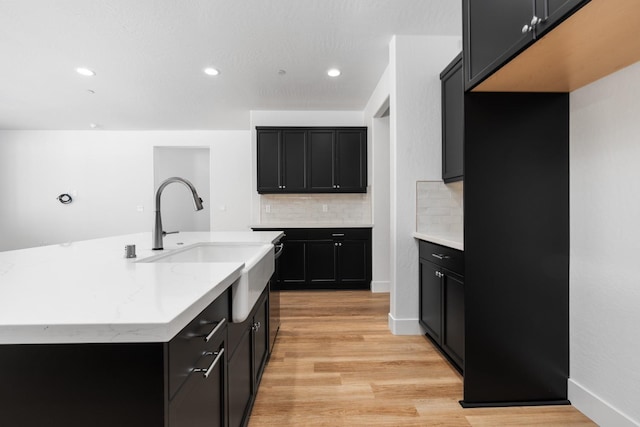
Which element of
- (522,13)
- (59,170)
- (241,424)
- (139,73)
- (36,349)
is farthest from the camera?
(59,170)

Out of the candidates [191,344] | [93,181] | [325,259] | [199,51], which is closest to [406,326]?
[325,259]

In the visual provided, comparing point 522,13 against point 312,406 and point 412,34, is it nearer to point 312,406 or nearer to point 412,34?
point 412,34

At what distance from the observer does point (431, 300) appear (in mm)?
2568

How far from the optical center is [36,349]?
0.65 metres

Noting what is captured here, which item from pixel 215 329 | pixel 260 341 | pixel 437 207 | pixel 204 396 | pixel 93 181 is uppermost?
pixel 93 181

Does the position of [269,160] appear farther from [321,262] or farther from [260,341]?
[260,341]

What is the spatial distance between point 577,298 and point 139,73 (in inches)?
173

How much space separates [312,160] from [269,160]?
2.06 feet

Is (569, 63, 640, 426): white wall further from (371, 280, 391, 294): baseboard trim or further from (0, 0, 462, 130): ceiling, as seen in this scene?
(371, 280, 391, 294): baseboard trim

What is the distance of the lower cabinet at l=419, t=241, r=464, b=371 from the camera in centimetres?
207

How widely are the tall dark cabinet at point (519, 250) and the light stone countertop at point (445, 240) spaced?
0.83ft

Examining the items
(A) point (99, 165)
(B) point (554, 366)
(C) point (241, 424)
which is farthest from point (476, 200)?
(A) point (99, 165)

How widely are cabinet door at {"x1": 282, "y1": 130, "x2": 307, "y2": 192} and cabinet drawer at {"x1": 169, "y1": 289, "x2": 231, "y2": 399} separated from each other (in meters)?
3.59

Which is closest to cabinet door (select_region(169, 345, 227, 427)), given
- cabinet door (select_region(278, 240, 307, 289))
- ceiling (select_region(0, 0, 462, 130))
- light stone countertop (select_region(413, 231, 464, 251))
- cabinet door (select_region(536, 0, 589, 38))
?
light stone countertop (select_region(413, 231, 464, 251))
